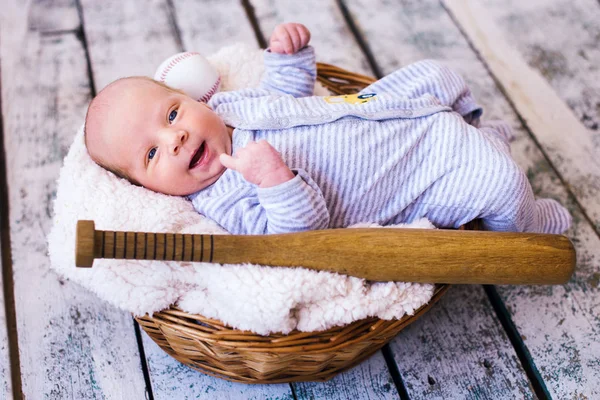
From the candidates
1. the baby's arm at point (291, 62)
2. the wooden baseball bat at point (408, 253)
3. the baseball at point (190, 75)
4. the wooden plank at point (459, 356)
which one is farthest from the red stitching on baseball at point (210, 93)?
the wooden plank at point (459, 356)

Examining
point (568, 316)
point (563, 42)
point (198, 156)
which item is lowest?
point (568, 316)

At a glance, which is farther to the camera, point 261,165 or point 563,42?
point 563,42

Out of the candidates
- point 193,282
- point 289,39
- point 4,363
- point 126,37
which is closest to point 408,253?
point 193,282

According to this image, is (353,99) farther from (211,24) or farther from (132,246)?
(211,24)

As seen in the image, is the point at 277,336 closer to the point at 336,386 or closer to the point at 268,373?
the point at 268,373

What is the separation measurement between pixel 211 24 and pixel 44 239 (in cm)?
71

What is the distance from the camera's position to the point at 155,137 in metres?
1.08

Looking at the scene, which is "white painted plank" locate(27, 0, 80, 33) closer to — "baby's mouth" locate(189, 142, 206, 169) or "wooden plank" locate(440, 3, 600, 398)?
"baby's mouth" locate(189, 142, 206, 169)

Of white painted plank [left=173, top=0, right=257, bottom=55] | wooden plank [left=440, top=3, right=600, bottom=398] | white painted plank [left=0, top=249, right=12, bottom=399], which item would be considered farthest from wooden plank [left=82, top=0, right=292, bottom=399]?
wooden plank [left=440, top=3, right=600, bottom=398]

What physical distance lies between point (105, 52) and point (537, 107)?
103cm

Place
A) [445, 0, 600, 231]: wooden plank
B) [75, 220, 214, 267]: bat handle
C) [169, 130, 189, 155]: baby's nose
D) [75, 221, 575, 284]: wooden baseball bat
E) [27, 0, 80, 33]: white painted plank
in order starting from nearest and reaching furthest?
1. [75, 220, 214, 267]: bat handle
2. [75, 221, 575, 284]: wooden baseball bat
3. [169, 130, 189, 155]: baby's nose
4. [445, 0, 600, 231]: wooden plank
5. [27, 0, 80, 33]: white painted plank

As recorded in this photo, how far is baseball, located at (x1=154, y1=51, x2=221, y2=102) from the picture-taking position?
1263 millimetres

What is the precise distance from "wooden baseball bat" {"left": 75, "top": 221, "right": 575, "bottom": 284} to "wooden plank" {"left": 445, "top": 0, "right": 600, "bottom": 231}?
17.9 inches

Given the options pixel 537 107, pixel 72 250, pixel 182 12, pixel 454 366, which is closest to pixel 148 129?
pixel 72 250
